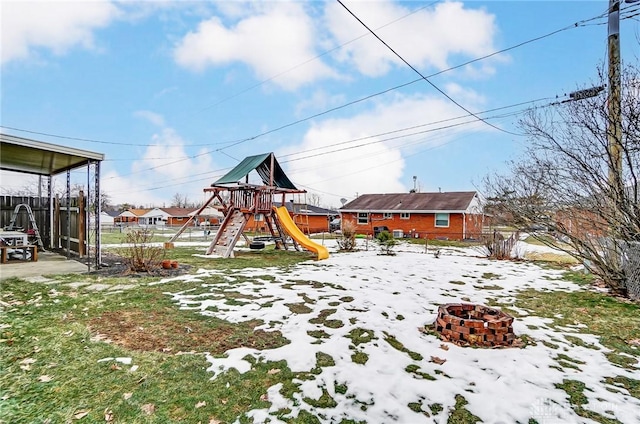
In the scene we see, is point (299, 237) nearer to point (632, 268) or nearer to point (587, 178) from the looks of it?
point (587, 178)

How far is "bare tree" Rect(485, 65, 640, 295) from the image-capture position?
5633 mm

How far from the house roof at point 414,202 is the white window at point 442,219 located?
46cm

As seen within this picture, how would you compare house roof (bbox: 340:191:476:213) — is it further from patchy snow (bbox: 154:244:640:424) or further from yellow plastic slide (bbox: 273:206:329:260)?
patchy snow (bbox: 154:244:640:424)

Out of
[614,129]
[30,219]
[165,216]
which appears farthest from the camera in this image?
[165,216]

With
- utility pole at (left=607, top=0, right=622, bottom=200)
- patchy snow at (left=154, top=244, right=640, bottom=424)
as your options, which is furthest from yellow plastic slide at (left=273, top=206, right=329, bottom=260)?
utility pole at (left=607, top=0, right=622, bottom=200)

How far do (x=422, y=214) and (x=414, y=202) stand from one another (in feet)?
5.12

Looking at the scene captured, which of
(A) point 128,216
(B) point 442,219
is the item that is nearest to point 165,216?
(A) point 128,216

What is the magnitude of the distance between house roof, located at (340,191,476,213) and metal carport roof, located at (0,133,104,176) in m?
18.6

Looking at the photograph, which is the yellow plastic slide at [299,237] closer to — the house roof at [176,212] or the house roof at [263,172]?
the house roof at [263,172]

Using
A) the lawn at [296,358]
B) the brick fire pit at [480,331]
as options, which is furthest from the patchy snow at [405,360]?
the brick fire pit at [480,331]

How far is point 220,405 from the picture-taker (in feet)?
8.13

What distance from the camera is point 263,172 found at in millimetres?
13555

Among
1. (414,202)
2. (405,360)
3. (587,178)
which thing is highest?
(414,202)

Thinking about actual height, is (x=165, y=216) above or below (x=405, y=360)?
above
